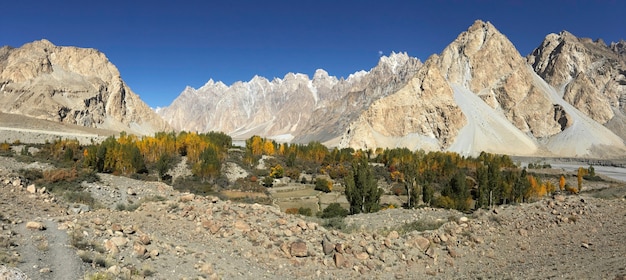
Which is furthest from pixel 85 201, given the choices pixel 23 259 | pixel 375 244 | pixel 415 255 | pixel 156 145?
pixel 156 145

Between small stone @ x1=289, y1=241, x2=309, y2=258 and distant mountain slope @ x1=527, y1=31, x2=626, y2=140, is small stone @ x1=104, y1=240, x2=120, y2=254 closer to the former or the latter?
small stone @ x1=289, y1=241, x2=309, y2=258

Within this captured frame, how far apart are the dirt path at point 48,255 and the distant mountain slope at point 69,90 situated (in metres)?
149

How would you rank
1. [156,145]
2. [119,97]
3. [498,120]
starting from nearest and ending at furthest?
[156,145] → [498,120] → [119,97]

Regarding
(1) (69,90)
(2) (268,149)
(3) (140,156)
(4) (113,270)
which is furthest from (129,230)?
(1) (69,90)

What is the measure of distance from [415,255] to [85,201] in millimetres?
18844

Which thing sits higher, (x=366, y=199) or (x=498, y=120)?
(x=498, y=120)

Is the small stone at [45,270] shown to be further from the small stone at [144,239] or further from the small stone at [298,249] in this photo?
the small stone at [298,249]

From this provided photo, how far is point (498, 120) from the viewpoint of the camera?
139250 mm

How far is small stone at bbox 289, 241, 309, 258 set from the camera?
1284 centimetres

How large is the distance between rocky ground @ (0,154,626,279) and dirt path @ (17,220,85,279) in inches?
0.9

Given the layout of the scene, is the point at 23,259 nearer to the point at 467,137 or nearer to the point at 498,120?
the point at 467,137

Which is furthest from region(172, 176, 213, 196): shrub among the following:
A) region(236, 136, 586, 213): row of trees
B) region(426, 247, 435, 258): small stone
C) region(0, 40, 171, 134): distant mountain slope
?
region(0, 40, 171, 134): distant mountain slope

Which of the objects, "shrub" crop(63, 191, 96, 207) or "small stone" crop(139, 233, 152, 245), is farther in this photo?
"shrub" crop(63, 191, 96, 207)

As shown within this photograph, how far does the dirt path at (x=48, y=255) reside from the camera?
7980 mm
